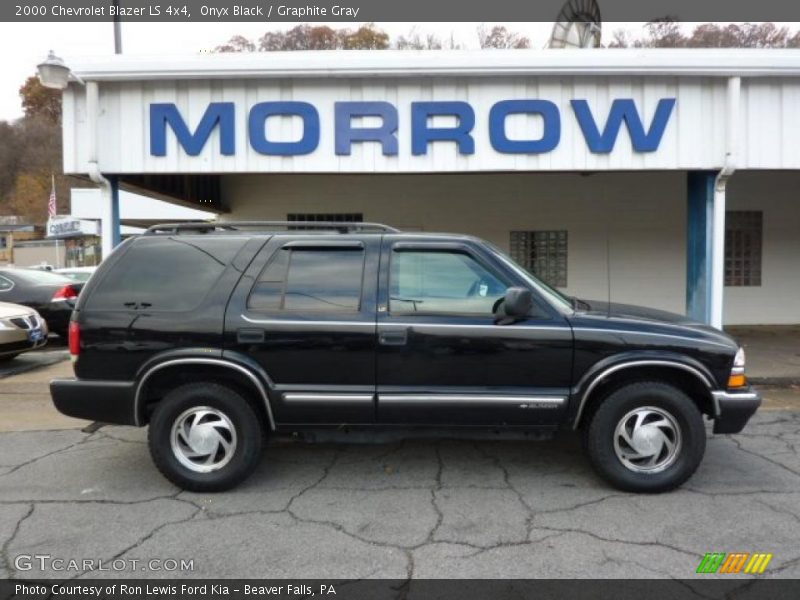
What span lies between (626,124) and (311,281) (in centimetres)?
516

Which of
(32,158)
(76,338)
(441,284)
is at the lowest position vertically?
(76,338)

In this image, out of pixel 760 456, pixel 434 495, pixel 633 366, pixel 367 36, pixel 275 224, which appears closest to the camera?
pixel 633 366

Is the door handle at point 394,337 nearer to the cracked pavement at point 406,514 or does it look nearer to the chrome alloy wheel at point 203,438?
the cracked pavement at point 406,514

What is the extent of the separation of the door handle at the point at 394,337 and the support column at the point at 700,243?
18.3 ft

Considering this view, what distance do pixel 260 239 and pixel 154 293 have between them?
2.66 feet

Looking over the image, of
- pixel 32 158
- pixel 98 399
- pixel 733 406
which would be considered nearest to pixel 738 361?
pixel 733 406

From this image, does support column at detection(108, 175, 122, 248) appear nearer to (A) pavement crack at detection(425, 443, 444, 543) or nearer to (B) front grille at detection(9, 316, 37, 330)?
(B) front grille at detection(9, 316, 37, 330)

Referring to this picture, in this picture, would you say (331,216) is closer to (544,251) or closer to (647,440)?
(544,251)

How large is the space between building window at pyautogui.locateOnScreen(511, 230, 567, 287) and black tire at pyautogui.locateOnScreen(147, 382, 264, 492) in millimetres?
8814

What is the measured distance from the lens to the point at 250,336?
3.96 metres

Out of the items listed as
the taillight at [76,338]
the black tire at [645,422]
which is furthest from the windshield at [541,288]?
the taillight at [76,338]

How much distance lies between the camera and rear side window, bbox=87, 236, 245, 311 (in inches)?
160

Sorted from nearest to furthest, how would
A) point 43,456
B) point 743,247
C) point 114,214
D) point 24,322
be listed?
1. point 43,456
2. point 114,214
3. point 24,322
4. point 743,247

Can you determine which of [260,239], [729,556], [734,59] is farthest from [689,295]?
[260,239]
